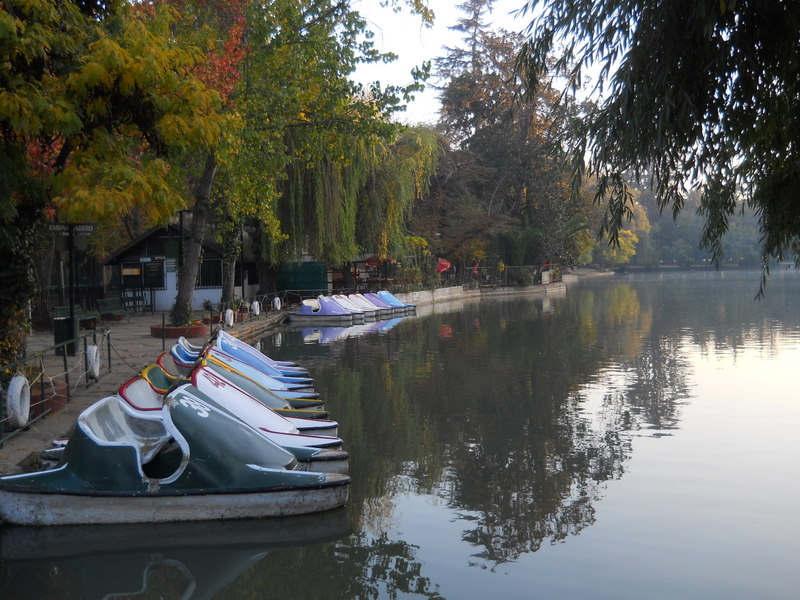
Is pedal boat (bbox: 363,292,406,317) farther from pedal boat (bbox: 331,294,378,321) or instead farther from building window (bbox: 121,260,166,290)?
building window (bbox: 121,260,166,290)

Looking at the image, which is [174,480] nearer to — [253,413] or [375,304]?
[253,413]

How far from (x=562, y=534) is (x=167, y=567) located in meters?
3.56

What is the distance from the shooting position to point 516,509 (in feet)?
27.2

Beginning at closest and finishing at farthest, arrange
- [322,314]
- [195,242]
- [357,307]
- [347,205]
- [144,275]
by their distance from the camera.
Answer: [195,242] → [322,314] → [144,275] → [357,307] → [347,205]

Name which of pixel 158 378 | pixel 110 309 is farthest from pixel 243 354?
pixel 110 309

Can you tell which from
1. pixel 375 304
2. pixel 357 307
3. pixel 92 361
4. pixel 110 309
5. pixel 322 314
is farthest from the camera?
pixel 375 304

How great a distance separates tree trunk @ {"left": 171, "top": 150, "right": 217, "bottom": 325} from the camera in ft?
68.2

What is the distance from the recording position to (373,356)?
810 inches

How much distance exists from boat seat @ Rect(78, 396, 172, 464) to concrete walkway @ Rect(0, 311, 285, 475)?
97 centimetres

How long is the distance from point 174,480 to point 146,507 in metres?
0.34

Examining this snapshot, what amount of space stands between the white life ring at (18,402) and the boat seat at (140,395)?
42.0 inches

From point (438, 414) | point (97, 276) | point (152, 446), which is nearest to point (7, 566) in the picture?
point (152, 446)

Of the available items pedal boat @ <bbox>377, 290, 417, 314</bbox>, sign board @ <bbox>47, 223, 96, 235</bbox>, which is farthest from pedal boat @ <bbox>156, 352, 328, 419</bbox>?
pedal boat @ <bbox>377, 290, 417, 314</bbox>

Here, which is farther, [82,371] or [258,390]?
[82,371]
